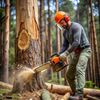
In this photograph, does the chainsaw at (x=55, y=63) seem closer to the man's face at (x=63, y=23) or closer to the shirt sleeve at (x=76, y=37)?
the shirt sleeve at (x=76, y=37)

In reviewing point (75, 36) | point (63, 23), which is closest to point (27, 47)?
point (63, 23)

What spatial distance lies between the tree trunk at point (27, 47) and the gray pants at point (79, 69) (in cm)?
94

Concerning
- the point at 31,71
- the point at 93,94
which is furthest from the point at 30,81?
the point at 93,94

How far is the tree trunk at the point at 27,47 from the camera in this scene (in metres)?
6.46

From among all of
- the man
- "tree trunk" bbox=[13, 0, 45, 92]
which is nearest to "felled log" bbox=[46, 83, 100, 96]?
"tree trunk" bbox=[13, 0, 45, 92]

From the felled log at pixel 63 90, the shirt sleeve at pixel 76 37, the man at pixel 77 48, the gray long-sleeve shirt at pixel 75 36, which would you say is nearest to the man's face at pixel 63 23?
the man at pixel 77 48

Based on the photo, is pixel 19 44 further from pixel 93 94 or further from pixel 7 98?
pixel 93 94

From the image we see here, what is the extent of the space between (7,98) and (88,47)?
8.01ft

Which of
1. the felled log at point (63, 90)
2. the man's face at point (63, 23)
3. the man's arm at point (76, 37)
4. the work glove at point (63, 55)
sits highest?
the man's face at point (63, 23)

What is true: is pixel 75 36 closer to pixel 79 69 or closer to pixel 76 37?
pixel 76 37

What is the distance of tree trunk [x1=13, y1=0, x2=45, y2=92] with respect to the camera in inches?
254

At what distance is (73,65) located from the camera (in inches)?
239

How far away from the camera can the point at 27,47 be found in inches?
263

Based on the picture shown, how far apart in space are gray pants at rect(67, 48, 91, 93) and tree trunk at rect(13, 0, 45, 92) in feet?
3.09
